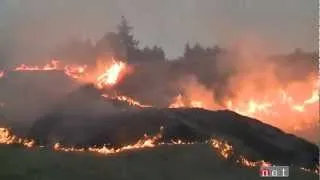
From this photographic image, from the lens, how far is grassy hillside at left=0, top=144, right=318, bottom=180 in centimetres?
3509

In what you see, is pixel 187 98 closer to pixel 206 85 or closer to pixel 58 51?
pixel 206 85

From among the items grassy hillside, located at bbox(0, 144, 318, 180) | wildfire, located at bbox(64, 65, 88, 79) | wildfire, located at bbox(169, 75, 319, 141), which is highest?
wildfire, located at bbox(64, 65, 88, 79)

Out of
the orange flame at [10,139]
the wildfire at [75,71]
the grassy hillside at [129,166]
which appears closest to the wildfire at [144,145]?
the orange flame at [10,139]

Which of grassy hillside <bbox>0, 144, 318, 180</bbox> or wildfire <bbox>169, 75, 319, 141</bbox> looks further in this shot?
wildfire <bbox>169, 75, 319, 141</bbox>

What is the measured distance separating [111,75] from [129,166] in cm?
2703

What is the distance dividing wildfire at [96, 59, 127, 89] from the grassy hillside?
2105 cm

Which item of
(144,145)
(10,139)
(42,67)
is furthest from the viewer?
(42,67)

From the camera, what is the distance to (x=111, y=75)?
63.3 m

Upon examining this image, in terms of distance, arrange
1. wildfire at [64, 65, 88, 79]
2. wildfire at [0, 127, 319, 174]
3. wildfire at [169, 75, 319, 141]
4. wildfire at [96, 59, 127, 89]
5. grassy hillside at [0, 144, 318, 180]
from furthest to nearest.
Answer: wildfire at [169, 75, 319, 141] → wildfire at [64, 65, 88, 79] → wildfire at [96, 59, 127, 89] → wildfire at [0, 127, 319, 174] → grassy hillside at [0, 144, 318, 180]

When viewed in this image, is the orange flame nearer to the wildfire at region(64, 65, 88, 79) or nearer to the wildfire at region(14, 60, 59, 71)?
the wildfire at region(14, 60, 59, 71)

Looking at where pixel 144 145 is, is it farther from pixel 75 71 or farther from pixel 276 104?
pixel 276 104

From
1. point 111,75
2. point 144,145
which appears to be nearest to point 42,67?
point 111,75

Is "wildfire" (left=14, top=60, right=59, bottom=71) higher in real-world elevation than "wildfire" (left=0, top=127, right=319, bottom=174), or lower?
higher

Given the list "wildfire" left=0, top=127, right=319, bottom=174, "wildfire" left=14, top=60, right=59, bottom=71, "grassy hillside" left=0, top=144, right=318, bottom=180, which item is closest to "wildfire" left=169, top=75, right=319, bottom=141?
"wildfire" left=14, top=60, right=59, bottom=71
